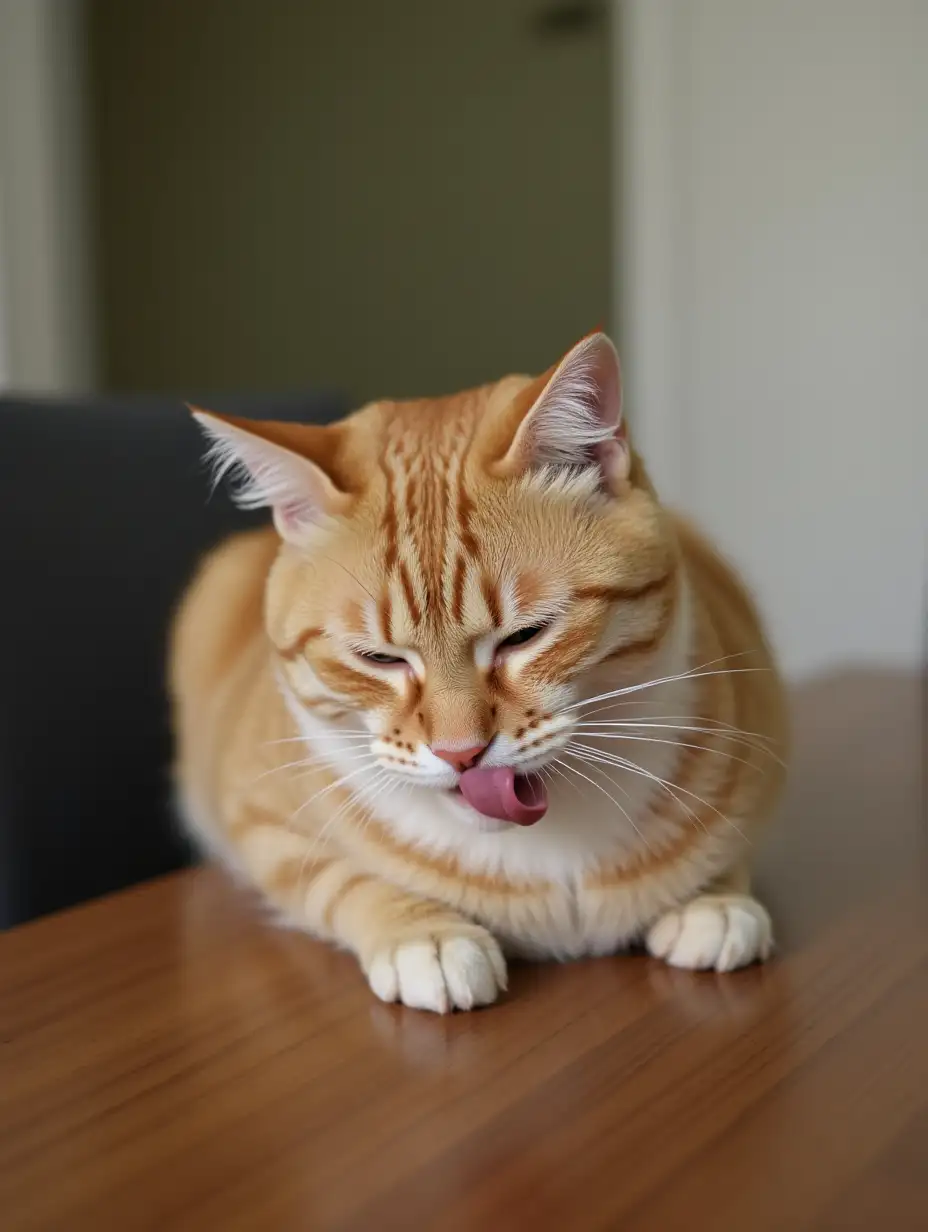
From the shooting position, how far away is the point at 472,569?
2.96 ft

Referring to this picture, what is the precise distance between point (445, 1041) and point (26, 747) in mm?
777

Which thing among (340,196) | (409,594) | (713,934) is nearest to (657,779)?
(713,934)

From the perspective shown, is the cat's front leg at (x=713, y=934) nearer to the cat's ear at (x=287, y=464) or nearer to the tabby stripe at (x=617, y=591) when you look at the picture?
the tabby stripe at (x=617, y=591)

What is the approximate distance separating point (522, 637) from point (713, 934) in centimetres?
27

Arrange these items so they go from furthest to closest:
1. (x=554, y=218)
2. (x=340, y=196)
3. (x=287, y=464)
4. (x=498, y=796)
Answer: (x=340, y=196) → (x=554, y=218) → (x=287, y=464) → (x=498, y=796)

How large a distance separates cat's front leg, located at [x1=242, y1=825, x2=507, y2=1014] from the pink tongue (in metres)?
0.11

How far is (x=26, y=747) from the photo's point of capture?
1.42m

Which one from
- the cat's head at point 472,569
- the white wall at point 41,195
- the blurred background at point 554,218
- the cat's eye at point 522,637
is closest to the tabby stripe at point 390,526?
the cat's head at point 472,569

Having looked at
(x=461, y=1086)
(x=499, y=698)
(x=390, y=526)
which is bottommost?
(x=461, y=1086)

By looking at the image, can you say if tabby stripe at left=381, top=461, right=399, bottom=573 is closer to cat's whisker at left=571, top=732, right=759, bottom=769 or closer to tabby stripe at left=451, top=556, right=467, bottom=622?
tabby stripe at left=451, top=556, right=467, bottom=622

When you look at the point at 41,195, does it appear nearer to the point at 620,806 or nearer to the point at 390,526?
the point at 390,526

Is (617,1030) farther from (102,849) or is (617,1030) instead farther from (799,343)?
(799,343)

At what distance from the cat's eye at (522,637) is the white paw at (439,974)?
0.72 ft

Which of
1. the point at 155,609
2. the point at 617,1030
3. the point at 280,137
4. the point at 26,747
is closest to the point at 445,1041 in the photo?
the point at 617,1030
